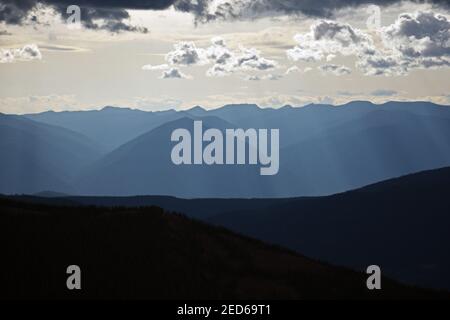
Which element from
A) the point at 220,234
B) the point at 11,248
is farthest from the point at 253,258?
the point at 11,248

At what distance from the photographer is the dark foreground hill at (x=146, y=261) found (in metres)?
59.1

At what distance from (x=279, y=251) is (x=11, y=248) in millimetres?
23624

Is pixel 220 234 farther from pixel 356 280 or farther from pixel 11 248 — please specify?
pixel 11 248

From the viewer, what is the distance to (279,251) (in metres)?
70.9

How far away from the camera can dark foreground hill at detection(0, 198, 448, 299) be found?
59125mm

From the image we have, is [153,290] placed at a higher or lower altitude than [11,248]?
lower

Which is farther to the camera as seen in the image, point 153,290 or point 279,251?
point 279,251

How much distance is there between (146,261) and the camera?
6234 centimetres
